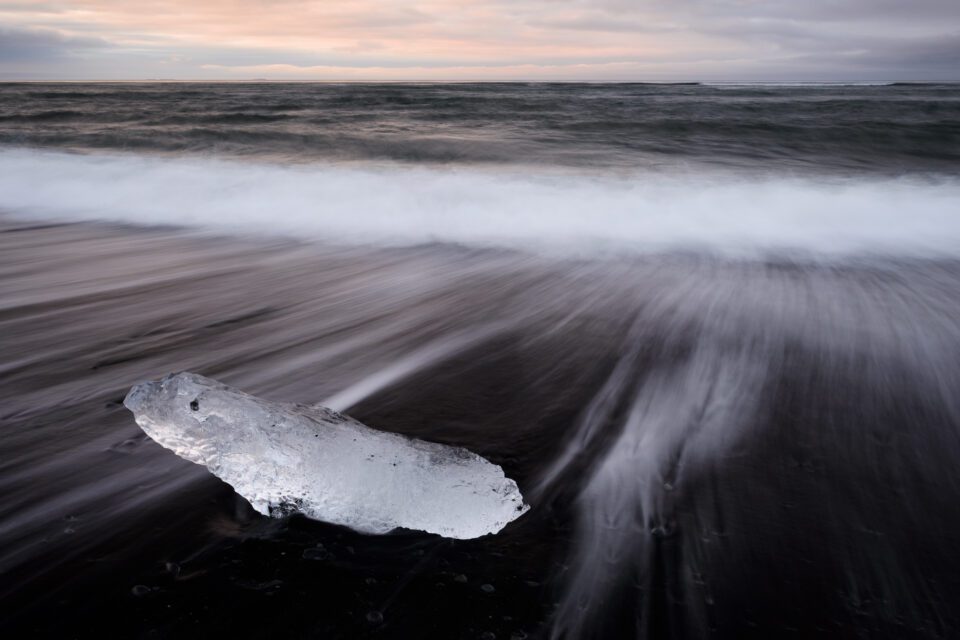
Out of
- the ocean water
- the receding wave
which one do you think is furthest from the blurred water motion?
the receding wave

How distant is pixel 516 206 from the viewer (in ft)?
21.2

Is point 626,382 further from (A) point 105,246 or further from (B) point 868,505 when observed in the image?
(A) point 105,246

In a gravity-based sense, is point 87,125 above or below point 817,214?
above

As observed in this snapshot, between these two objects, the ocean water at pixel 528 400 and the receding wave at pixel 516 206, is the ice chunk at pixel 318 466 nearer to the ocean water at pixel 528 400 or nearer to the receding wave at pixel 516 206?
the ocean water at pixel 528 400

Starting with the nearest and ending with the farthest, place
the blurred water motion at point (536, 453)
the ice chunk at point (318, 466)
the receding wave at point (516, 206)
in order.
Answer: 1. the blurred water motion at point (536, 453)
2. the ice chunk at point (318, 466)
3. the receding wave at point (516, 206)

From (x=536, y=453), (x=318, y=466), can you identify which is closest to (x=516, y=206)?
(x=536, y=453)

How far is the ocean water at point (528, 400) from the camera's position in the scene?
1.34m

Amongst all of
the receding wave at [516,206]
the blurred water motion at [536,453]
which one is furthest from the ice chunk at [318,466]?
the receding wave at [516,206]

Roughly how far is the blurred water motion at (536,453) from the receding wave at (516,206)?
140 centimetres

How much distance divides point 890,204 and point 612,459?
6.13 metres

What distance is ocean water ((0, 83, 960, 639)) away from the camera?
1.34 meters

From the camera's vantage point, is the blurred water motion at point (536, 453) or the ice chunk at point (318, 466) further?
the ice chunk at point (318, 466)

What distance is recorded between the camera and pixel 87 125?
14.6 metres

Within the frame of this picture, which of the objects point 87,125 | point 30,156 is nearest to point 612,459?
point 30,156
